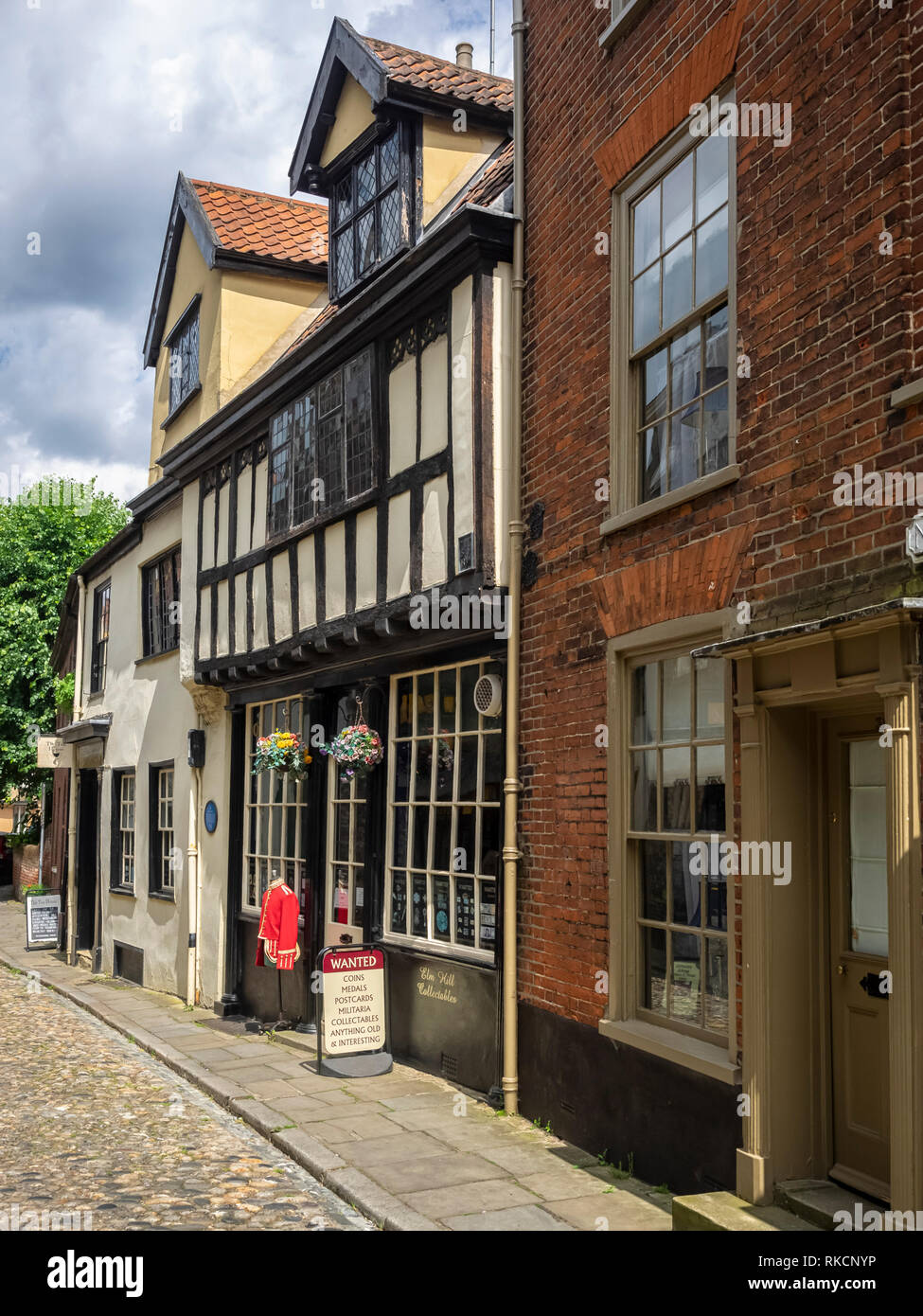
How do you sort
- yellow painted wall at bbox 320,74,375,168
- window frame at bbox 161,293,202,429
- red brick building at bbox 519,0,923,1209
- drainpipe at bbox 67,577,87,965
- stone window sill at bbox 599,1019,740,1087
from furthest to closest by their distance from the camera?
1. drainpipe at bbox 67,577,87,965
2. window frame at bbox 161,293,202,429
3. yellow painted wall at bbox 320,74,375,168
4. stone window sill at bbox 599,1019,740,1087
5. red brick building at bbox 519,0,923,1209

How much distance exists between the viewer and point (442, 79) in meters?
11.0

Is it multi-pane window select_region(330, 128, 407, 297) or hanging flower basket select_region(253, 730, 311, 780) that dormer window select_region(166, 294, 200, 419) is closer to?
multi-pane window select_region(330, 128, 407, 297)

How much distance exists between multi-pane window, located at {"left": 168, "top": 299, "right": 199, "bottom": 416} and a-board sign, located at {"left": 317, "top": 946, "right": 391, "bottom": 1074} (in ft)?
28.2

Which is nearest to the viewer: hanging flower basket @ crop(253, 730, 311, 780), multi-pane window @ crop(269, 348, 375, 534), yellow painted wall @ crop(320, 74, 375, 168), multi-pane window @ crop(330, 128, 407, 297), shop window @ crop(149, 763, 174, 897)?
multi-pane window @ crop(269, 348, 375, 534)

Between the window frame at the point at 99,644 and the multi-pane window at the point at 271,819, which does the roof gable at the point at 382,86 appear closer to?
the multi-pane window at the point at 271,819

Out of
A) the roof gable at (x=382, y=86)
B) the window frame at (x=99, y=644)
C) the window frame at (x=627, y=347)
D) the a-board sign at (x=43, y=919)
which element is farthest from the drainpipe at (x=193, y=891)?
the window frame at (x=627, y=347)

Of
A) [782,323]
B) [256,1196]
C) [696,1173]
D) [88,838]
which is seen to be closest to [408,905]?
[256,1196]

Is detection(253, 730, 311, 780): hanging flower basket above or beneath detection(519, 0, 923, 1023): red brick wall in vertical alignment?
beneath

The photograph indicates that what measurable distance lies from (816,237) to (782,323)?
417 millimetres

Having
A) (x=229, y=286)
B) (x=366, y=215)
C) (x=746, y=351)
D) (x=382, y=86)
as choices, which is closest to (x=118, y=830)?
(x=229, y=286)

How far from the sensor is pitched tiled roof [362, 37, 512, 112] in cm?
1075

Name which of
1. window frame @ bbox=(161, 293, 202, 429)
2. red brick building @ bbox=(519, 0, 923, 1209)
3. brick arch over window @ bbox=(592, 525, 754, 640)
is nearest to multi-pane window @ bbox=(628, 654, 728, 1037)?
red brick building @ bbox=(519, 0, 923, 1209)

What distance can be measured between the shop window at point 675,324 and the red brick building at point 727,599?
0.02 meters

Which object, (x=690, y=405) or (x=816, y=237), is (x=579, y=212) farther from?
(x=816, y=237)
